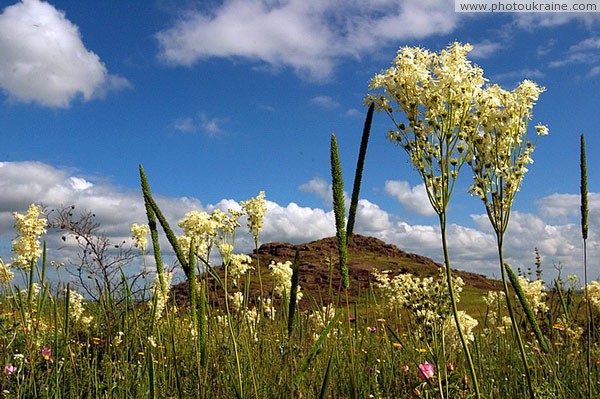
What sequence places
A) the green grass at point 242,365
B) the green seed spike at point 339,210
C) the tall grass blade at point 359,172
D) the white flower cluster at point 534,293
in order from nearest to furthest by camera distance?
the green seed spike at point 339,210, the tall grass blade at point 359,172, the green grass at point 242,365, the white flower cluster at point 534,293

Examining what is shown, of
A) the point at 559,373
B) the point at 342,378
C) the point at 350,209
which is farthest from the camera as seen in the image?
the point at 559,373

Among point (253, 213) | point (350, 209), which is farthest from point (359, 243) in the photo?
point (350, 209)

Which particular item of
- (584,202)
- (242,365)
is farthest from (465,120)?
(242,365)

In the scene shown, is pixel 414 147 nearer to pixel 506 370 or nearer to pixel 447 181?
pixel 447 181

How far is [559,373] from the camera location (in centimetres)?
467

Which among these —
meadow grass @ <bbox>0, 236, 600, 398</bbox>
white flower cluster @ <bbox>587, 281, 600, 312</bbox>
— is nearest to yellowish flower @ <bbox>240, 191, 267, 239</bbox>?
meadow grass @ <bbox>0, 236, 600, 398</bbox>

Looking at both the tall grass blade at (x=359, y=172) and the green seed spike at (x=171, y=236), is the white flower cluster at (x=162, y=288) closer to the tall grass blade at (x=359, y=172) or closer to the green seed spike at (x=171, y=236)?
the green seed spike at (x=171, y=236)

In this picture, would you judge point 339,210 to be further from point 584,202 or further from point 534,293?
point 534,293

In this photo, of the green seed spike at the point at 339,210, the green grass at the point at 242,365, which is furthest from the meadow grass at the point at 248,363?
the green seed spike at the point at 339,210

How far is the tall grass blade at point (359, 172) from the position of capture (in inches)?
76.9

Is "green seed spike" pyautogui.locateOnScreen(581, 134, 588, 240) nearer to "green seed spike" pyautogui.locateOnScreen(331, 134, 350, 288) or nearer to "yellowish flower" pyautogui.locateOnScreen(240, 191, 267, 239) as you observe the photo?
"green seed spike" pyautogui.locateOnScreen(331, 134, 350, 288)

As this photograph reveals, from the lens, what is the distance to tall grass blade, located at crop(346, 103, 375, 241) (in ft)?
6.41

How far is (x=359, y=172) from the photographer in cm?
200

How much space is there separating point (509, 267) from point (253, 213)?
11.9ft
